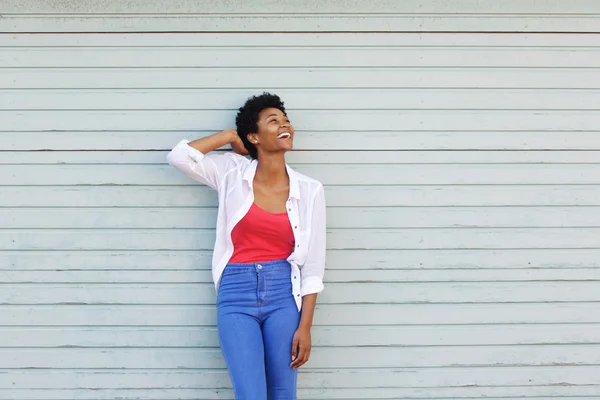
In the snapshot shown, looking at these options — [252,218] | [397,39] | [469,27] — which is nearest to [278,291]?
[252,218]

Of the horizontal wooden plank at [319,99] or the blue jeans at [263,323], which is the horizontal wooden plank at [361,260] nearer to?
the blue jeans at [263,323]

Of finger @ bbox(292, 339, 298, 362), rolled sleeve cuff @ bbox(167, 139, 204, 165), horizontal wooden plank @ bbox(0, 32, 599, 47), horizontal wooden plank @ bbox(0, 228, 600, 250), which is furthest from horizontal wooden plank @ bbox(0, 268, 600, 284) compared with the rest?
horizontal wooden plank @ bbox(0, 32, 599, 47)

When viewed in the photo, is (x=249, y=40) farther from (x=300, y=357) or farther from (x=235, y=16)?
(x=300, y=357)

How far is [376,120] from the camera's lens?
362 centimetres

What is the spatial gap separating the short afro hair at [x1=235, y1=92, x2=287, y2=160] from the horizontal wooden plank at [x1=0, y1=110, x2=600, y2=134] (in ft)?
0.71

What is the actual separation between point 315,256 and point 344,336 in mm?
674

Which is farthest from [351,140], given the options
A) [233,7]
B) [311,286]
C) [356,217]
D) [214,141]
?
[233,7]

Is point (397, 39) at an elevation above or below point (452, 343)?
above

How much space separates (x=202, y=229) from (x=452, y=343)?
66.4 inches

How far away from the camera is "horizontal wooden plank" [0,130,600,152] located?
359 cm

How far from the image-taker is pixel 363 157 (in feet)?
11.9

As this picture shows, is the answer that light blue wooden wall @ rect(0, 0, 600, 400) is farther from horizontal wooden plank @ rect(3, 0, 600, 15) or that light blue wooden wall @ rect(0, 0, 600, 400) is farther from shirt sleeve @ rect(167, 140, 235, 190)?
shirt sleeve @ rect(167, 140, 235, 190)

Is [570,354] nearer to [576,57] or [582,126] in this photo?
[582,126]

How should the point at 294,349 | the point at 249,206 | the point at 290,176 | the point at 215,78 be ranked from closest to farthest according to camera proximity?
the point at 294,349, the point at 249,206, the point at 290,176, the point at 215,78
